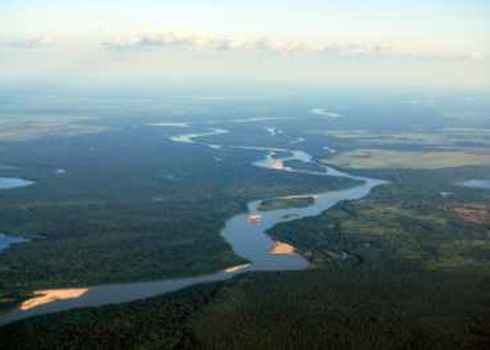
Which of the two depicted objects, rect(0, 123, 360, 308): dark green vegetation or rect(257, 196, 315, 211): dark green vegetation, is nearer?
rect(0, 123, 360, 308): dark green vegetation

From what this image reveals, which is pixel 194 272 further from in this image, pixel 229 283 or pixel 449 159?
pixel 449 159

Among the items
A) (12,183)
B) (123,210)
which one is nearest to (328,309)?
(123,210)

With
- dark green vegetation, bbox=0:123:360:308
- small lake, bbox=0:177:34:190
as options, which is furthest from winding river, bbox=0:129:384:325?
small lake, bbox=0:177:34:190

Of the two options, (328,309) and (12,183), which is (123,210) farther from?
(328,309)

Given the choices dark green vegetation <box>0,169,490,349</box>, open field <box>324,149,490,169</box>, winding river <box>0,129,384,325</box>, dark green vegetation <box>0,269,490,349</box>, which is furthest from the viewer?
open field <box>324,149,490,169</box>

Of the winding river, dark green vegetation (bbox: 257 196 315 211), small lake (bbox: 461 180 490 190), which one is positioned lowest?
small lake (bbox: 461 180 490 190)

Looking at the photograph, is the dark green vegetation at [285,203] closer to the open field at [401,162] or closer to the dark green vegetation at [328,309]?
the dark green vegetation at [328,309]

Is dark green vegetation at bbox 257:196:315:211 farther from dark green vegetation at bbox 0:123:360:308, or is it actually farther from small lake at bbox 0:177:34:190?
small lake at bbox 0:177:34:190

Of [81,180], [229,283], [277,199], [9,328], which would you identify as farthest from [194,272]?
[81,180]
